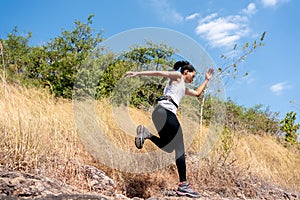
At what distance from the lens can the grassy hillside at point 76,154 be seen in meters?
3.96

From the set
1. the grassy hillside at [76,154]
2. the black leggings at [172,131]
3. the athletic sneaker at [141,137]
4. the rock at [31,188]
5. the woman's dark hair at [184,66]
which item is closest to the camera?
the rock at [31,188]

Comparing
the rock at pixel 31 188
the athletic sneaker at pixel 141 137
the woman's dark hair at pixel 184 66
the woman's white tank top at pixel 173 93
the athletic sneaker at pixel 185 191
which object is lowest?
the athletic sneaker at pixel 185 191

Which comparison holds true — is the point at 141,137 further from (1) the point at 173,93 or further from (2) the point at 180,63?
(2) the point at 180,63

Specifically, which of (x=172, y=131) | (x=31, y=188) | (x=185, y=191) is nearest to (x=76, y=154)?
(x=172, y=131)

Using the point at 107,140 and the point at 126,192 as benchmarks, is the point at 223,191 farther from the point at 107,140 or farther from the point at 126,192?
the point at 107,140

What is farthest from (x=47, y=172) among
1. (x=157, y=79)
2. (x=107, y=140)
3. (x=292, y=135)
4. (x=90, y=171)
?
(x=292, y=135)

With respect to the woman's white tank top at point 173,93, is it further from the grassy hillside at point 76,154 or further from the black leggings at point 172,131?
the grassy hillside at point 76,154

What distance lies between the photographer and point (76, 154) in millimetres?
4727

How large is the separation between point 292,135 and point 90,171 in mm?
9105

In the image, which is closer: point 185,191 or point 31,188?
point 31,188

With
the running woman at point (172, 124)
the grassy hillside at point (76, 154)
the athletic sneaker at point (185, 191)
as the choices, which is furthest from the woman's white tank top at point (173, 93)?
the grassy hillside at point (76, 154)

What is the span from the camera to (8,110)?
490 centimetres

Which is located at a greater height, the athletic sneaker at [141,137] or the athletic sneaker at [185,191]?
the athletic sneaker at [141,137]

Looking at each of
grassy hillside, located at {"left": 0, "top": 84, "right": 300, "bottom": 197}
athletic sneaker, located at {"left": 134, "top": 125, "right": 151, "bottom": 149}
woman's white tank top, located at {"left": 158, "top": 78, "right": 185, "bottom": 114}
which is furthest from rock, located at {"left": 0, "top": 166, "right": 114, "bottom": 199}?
woman's white tank top, located at {"left": 158, "top": 78, "right": 185, "bottom": 114}
